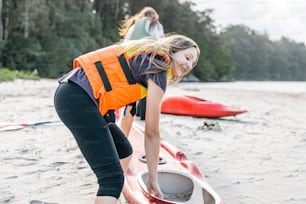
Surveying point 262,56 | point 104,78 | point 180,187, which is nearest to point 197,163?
point 180,187

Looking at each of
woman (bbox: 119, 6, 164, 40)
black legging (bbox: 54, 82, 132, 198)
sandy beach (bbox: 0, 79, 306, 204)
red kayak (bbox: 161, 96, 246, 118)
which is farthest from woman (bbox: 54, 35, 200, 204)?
red kayak (bbox: 161, 96, 246, 118)

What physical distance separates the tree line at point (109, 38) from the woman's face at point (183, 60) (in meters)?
20.4

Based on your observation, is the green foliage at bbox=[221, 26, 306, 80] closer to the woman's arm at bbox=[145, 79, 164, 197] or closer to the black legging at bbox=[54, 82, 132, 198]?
the woman's arm at bbox=[145, 79, 164, 197]

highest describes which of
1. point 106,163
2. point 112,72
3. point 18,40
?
point 112,72

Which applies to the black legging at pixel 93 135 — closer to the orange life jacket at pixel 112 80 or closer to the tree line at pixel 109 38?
the orange life jacket at pixel 112 80

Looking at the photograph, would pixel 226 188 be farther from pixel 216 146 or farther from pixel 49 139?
pixel 49 139

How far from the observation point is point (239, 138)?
4.69 metres

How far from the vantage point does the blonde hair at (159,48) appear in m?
1.70

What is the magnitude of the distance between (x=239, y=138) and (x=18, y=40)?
19.5 m

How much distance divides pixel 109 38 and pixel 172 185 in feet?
91.4

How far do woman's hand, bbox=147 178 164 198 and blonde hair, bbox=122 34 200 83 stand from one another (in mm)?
591

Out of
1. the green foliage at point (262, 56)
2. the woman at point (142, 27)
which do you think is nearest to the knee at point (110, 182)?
the woman at point (142, 27)

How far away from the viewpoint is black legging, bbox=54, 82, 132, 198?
5.48 ft

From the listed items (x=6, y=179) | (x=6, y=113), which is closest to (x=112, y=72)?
(x=6, y=179)
